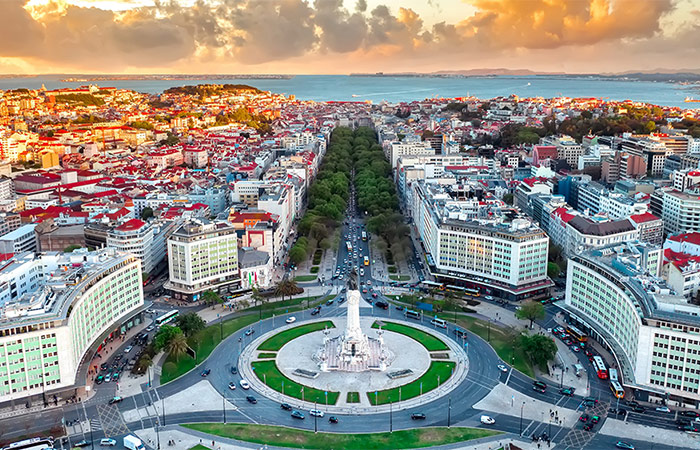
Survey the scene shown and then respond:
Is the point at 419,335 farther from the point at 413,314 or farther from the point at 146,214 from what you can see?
the point at 146,214

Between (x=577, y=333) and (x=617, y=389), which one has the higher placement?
(x=577, y=333)

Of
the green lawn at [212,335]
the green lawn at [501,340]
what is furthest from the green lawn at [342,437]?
the green lawn at [501,340]

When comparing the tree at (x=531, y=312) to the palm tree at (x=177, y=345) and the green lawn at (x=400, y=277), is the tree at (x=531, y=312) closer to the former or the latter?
the green lawn at (x=400, y=277)

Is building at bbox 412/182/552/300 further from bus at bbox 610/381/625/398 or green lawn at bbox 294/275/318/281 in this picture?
bus at bbox 610/381/625/398

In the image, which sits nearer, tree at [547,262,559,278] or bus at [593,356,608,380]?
bus at [593,356,608,380]

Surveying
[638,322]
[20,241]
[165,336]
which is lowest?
[165,336]

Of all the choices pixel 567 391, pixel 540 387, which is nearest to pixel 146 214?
pixel 540 387

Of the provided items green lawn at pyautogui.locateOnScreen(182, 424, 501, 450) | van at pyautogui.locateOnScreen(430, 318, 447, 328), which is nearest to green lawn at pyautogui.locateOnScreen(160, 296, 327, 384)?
green lawn at pyautogui.locateOnScreen(182, 424, 501, 450)
